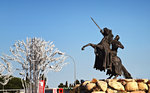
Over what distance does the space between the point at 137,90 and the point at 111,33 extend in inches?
152

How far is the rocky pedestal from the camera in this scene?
13.9 metres

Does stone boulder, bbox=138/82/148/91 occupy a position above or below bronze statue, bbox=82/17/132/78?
below

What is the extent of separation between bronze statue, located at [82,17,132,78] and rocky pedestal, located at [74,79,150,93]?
984 millimetres

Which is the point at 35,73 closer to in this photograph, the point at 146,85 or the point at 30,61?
the point at 30,61

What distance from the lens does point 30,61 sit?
129 ft

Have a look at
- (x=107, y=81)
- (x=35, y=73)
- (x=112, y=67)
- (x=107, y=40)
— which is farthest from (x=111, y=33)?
(x=35, y=73)

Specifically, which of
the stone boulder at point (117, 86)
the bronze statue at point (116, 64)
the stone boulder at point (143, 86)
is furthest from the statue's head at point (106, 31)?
the stone boulder at point (143, 86)

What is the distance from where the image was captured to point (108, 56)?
15.3 metres

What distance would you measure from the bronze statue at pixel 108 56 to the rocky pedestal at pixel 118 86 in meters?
0.98

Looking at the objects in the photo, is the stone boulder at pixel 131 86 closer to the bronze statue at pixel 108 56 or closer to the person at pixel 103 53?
the bronze statue at pixel 108 56

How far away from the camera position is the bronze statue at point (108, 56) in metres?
15.2

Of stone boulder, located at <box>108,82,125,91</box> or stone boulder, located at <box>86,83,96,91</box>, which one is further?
stone boulder, located at <box>86,83,96,91</box>

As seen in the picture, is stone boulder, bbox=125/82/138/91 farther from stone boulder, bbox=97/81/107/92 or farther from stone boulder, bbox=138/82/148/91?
stone boulder, bbox=97/81/107/92

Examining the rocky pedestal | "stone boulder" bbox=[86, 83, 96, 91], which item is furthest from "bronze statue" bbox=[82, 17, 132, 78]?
"stone boulder" bbox=[86, 83, 96, 91]
